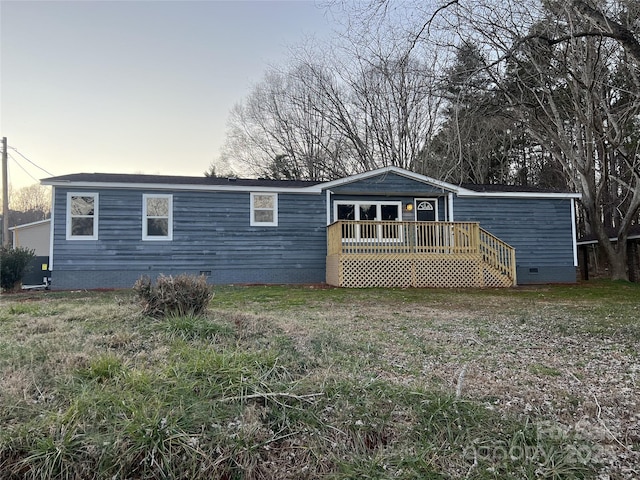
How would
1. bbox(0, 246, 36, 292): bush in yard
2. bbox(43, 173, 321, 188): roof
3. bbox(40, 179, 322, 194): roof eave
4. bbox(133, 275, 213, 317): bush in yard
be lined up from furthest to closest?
bbox(43, 173, 321, 188): roof < bbox(40, 179, 322, 194): roof eave < bbox(0, 246, 36, 292): bush in yard < bbox(133, 275, 213, 317): bush in yard

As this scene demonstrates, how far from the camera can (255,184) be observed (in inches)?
484

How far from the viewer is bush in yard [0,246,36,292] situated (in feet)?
33.1

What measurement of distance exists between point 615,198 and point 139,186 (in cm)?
2232

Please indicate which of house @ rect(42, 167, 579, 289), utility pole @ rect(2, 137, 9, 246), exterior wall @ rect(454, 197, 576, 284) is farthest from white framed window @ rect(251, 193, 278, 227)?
utility pole @ rect(2, 137, 9, 246)

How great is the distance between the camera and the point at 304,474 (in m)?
1.92

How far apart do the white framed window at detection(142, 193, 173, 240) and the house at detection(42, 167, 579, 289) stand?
0.03 meters

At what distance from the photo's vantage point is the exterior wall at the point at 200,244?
11031 mm

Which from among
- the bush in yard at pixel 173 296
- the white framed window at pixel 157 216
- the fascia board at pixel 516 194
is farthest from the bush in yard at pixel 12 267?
the fascia board at pixel 516 194

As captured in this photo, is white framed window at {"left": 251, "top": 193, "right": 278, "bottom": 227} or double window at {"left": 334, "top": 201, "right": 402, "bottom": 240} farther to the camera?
double window at {"left": 334, "top": 201, "right": 402, "bottom": 240}

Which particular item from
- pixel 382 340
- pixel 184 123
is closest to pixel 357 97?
pixel 184 123

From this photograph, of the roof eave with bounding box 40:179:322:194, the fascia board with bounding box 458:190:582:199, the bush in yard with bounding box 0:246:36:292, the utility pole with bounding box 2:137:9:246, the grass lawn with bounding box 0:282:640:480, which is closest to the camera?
the grass lawn with bounding box 0:282:640:480

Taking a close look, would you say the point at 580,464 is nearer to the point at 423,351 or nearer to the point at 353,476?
the point at 353,476

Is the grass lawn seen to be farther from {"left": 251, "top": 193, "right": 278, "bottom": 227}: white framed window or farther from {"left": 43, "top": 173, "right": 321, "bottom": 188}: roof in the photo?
{"left": 251, "top": 193, "right": 278, "bottom": 227}: white framed window

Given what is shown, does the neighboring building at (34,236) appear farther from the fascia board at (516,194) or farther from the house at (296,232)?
the fascia board at (516,194)
